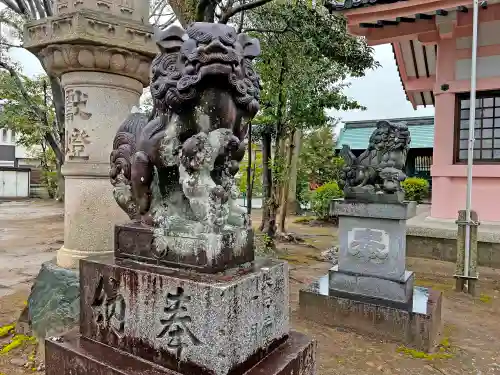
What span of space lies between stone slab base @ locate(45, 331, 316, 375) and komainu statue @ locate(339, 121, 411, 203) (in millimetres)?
2306

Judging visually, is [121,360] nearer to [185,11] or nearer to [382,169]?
[382,169]

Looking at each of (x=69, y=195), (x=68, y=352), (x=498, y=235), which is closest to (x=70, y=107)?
(x=69, y=195)

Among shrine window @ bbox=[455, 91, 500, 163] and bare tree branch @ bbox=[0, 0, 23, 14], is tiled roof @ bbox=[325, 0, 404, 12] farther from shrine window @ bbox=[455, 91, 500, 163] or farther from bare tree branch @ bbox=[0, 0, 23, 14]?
bare tree branch @ bbox=[0, 0, 23, 14]

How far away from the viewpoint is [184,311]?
65.8 inches

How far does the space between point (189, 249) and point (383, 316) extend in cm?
275

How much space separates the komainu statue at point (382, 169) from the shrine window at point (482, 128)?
3.73 m

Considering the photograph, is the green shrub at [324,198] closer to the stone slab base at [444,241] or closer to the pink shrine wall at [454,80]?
the stone slab base at [444,241]

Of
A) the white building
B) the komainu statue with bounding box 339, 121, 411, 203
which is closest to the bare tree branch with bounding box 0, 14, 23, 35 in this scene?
the komainu statue with bounding box 339, 121, 411, 203

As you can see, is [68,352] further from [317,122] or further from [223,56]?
[317,122]

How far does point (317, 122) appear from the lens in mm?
7598

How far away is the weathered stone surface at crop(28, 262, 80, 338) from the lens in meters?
3.21

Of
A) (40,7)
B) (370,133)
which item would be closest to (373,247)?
(40,7)

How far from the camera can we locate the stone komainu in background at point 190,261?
1.66m

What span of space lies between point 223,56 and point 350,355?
291 cm
